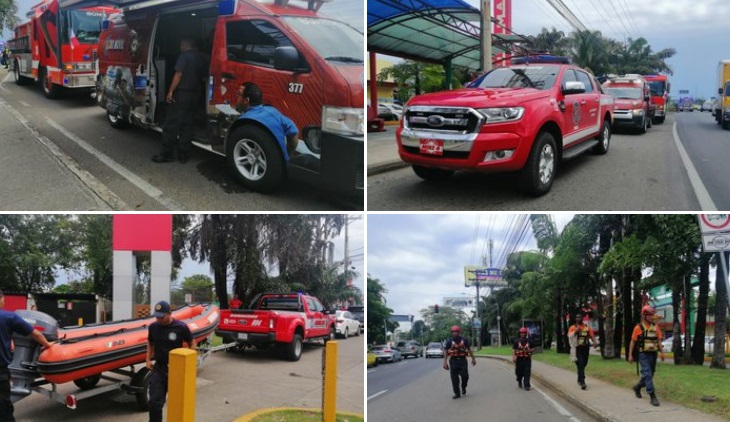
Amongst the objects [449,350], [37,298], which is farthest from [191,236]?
[449,350]

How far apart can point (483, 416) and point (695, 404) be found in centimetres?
266

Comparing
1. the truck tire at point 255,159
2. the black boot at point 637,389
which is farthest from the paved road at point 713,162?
the truck tire at point 255,159

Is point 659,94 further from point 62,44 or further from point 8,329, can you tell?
point 8,329

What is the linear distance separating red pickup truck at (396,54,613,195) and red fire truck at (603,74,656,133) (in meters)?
11.2

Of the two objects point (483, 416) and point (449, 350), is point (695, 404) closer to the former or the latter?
point (483, 416)

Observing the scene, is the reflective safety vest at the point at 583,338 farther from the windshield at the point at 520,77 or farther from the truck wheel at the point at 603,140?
the windshield at the point at 520,77

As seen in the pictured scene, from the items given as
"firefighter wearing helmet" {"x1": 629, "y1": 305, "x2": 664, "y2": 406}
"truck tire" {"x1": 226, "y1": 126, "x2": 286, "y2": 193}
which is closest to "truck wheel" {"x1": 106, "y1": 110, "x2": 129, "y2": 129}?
"truck tire" {"x1": 226, "y1": 126, "x2": 286, "y2": 193}

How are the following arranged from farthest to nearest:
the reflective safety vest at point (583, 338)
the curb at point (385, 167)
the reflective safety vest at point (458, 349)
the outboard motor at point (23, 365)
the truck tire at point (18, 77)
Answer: the truck tire at point (18, 77) → the curb at point (385, 167) → the reflective safety vest at point (583, 338) → the reflective safety vest at point (458, 349) → the outboard motor at point (23, 365)

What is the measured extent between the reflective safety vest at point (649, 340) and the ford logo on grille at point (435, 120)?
392 centimetres

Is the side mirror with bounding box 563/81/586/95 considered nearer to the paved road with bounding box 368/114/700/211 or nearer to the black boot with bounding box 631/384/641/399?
the paved road with bounding box 368/114/700/211

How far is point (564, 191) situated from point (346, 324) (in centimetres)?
1203

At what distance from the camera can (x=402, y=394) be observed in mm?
10906

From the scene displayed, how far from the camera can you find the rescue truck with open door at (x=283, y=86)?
20.9 ft

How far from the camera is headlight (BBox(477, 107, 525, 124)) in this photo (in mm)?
7426
